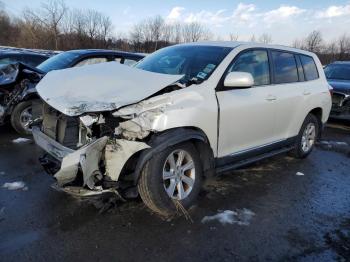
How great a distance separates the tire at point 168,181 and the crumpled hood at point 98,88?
0.64m

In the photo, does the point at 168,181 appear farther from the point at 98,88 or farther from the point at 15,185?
the point at 15,185

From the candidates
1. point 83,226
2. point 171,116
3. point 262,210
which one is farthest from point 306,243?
point 83,226

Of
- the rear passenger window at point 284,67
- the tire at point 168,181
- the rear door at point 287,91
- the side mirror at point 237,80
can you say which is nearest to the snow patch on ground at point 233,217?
the tire at point 168,181

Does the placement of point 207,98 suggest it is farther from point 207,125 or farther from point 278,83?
point 278,83

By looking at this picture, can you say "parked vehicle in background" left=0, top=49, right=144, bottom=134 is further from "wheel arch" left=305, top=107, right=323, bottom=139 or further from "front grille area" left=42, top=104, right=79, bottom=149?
"wheel arch" left=305, top=107, right=323, bottom=139

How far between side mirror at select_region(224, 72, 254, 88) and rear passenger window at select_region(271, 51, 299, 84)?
45.3 inches

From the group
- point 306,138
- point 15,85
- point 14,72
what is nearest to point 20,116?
point 15,85

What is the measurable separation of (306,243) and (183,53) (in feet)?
9.16

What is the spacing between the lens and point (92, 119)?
3379 mm

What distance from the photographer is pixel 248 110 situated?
4.45 m

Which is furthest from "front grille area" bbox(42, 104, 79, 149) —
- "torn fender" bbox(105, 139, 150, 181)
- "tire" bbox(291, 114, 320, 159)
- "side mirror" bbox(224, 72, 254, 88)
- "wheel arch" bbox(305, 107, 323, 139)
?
"wheel arch" bbox(305, 107, 323, 139)

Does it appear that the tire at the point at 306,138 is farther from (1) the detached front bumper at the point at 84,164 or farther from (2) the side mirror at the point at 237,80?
(1) the detached front bumper at the point at 84,164

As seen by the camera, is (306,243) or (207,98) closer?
(306,243)

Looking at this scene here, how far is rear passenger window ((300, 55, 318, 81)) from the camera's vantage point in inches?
233
